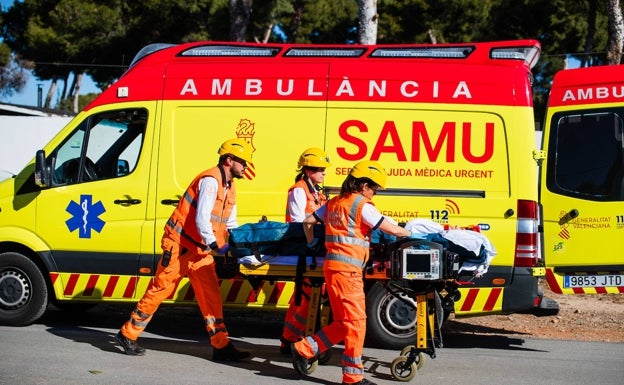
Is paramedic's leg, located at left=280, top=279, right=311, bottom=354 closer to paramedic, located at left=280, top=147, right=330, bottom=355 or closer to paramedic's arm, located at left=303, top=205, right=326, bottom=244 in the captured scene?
paramedic, located at left=280, top=147, right=330, bottom=355

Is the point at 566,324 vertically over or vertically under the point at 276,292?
under

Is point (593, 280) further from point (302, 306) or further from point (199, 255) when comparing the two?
point (199, 255)

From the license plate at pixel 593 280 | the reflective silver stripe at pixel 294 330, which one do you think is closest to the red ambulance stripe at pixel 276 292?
the reflective silver stripe at pixel 294 330

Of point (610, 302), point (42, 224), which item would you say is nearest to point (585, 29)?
point (610, 302)

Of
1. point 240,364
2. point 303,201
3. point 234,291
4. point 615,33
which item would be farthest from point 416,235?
point 615,33

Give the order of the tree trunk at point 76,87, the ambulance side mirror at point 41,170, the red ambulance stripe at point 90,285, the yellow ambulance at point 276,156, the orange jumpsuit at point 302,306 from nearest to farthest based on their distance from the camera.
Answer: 1. the orange jumpsuit at point 302,306
2. the yellow ambulance at point 276,156
3. the ambulance side mirror at point 41,170
4. the red ambulance stripe at point 90,285
5. the tree trunk at point 76,87

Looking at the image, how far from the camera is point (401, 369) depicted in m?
6.65

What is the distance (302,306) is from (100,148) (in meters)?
2.70

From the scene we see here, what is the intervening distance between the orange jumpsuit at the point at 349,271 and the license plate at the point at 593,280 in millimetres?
3470

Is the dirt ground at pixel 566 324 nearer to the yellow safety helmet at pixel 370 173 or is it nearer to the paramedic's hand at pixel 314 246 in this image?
the paramedic's hand at pixel 314 246

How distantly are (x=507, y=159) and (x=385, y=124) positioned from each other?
111cm

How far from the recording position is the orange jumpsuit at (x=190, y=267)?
7.21 metres

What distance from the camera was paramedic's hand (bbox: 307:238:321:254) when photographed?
6.81m

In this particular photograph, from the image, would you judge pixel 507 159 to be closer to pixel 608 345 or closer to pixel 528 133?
pixel 528 133
